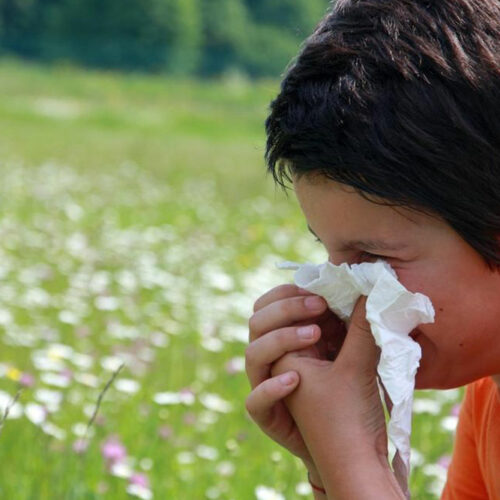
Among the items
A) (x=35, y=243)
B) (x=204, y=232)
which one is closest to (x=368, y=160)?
(x=35, y=243)

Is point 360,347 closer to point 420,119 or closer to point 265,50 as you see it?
point 420,119

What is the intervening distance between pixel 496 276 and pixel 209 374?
64.2 inches

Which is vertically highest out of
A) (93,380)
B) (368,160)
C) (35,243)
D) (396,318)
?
(368,160)

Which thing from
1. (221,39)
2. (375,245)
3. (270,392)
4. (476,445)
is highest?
(375,245)

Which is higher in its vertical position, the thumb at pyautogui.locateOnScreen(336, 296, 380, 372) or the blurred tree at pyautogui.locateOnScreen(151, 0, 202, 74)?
the thumb at pyautogui.locateOnScreen(336, 296, 380, 372)

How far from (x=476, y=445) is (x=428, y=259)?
20.1 inches

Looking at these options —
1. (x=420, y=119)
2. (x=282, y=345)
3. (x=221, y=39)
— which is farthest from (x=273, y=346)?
(x=221, y=39)

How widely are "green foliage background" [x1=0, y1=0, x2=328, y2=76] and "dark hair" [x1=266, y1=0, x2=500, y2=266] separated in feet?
125

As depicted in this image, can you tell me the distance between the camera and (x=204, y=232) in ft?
19.1

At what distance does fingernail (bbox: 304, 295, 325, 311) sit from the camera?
5.02 ft

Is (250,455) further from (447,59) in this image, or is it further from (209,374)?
(447,59)

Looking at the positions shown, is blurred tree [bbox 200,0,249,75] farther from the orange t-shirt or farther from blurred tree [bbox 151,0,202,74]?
the orange t-shirt

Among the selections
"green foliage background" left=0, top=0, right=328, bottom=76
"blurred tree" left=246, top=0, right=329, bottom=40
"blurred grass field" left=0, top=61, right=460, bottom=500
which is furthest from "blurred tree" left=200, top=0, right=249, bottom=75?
"blurred grass field" left=0, top=61, right=460, bottom=500

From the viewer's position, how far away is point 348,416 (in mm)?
1448
